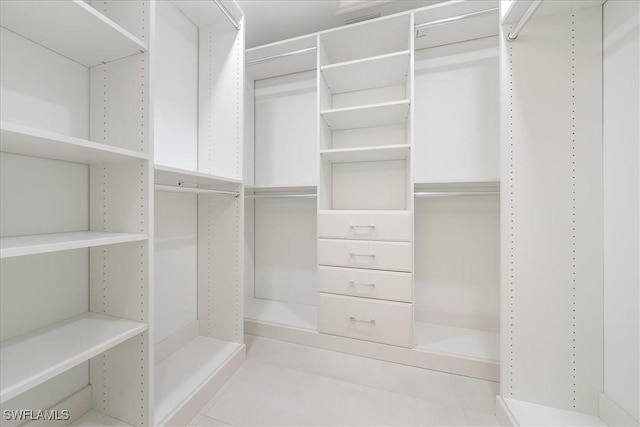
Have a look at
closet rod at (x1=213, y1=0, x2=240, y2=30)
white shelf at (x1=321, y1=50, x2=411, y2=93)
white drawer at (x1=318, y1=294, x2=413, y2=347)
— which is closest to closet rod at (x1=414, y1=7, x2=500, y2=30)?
white shelf at (x1=321, y1=50, x2=411, y2=93)

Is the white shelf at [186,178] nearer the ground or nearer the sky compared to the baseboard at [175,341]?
nearer the sky

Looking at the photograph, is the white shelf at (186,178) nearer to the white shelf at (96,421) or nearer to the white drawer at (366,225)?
the white drawer at (366,225)

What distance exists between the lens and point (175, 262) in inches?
59.4

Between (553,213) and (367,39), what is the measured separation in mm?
1497

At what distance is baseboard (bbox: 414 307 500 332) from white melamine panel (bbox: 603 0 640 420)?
73cm

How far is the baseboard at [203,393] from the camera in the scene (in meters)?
1.04

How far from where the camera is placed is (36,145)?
29.6 inches

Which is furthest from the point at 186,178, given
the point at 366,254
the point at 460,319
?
the point at 460,319

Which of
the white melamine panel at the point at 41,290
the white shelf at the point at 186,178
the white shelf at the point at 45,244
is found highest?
the white shelf at the point at 186,178

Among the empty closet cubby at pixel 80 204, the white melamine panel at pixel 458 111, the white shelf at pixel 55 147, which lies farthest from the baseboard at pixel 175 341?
the white melamine panel at pixel 458 111

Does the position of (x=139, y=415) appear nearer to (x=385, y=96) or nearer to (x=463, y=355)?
(x=463, y=355)

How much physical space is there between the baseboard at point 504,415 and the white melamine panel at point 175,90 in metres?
2.05

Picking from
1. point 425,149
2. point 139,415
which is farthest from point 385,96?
point 139,415

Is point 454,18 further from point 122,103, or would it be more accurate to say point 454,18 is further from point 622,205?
point 122,103
